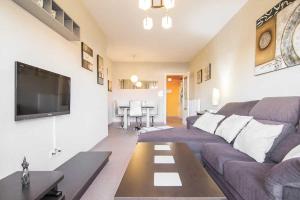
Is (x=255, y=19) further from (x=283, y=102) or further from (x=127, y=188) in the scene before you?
(x=127, y=188)

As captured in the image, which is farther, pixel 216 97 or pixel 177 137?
pixel 216 97

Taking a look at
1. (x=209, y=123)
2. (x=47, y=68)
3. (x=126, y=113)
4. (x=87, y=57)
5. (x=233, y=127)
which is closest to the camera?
(x=47, y=68)

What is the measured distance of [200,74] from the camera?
6.30 meters

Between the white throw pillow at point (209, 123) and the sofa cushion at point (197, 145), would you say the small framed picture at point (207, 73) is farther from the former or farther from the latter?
the sofa cushion at point (197, 145)

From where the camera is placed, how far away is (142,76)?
26.7 ft

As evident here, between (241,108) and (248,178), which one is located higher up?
(241,108)

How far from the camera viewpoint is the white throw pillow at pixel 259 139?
1.71 m

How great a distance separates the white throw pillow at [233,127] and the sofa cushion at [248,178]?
739 mm

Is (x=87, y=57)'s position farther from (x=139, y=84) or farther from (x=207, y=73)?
(x=139, y=84)

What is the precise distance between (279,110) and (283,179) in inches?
46.6

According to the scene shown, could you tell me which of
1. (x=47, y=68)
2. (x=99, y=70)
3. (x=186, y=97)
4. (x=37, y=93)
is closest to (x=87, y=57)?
(x=99, y=70)

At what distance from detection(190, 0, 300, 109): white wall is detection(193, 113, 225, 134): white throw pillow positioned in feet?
2.06

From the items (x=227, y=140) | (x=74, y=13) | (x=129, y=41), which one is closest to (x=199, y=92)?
(x=129, y=41)

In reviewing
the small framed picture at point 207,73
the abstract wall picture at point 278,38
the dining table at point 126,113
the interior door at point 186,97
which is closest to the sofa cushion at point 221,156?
the abstract wall picture at point 278,38
